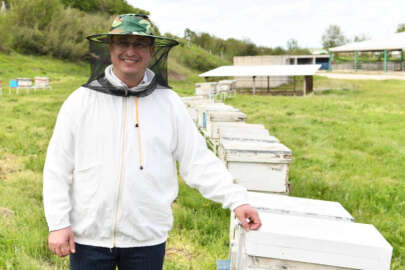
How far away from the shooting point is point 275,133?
9664 mm

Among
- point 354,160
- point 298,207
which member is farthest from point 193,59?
point 298,207

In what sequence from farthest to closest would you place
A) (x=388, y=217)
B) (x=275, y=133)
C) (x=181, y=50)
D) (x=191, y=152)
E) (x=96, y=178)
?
(x=181, y=50)
(x=275, y=133)
(x=388, y=217)
(x=191, y=152)
(x=96, y=178)

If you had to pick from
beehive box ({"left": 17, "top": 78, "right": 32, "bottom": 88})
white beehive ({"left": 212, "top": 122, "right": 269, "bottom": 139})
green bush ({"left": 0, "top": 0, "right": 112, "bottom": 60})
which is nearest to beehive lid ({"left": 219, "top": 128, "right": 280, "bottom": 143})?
white beehive ({"left": 212, "top": 122, "right": 269, "bottom": 139})

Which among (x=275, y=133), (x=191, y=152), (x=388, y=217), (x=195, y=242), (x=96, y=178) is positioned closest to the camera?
(x=96, y=178)

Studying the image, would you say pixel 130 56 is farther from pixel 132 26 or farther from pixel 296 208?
pixel 296 208

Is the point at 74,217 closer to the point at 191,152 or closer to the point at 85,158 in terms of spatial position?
the point at 85,158

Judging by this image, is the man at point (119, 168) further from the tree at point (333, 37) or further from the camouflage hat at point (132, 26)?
the tree at point (333, 37)

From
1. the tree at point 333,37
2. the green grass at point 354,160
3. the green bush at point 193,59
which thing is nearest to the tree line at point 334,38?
the tree at point 333,37

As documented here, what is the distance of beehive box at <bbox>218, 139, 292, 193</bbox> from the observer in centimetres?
389

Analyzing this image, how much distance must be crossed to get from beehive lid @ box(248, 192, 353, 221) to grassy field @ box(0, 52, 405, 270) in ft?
3.09

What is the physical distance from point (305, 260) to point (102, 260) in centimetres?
103

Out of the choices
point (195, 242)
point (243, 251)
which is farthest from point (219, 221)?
point (243, 251)

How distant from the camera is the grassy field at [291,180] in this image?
3.45 m

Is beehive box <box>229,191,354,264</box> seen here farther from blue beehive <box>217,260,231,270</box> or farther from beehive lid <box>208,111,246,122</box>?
beehive lid <box>208,111,246,122</box>
